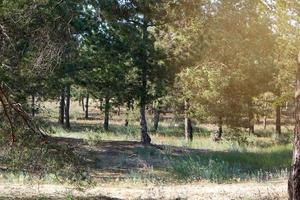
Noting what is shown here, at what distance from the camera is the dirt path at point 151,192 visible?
9.22 meters

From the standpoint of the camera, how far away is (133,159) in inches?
707

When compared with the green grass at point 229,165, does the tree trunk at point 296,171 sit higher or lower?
higher

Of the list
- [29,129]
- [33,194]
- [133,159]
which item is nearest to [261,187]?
[33,194]

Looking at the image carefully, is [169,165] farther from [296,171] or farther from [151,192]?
[296,171]

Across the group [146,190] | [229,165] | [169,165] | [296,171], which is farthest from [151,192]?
[229,165]

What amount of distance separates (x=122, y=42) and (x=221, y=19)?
9.43 metres

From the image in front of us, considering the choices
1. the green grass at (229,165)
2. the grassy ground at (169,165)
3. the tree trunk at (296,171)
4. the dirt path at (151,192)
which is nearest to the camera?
the tree trunk at (296,171)

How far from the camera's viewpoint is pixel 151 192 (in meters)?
9.84

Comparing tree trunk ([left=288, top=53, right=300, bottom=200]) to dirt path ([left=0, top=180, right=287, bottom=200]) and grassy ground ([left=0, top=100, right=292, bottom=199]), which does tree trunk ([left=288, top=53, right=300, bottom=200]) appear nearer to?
dirt path ([left=0, top=180, right=287, bottom=200])

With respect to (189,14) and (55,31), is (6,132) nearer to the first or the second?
(55,31)

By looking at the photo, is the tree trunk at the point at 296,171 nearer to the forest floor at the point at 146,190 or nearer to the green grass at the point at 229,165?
the forest floor at the point at 146,190

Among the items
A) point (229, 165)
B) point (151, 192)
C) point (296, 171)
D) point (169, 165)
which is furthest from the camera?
point (229, 165)

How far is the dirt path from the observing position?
922 cm

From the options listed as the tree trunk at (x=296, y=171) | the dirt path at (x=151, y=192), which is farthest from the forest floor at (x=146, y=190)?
the tree trunk at (x=296, y=171)
